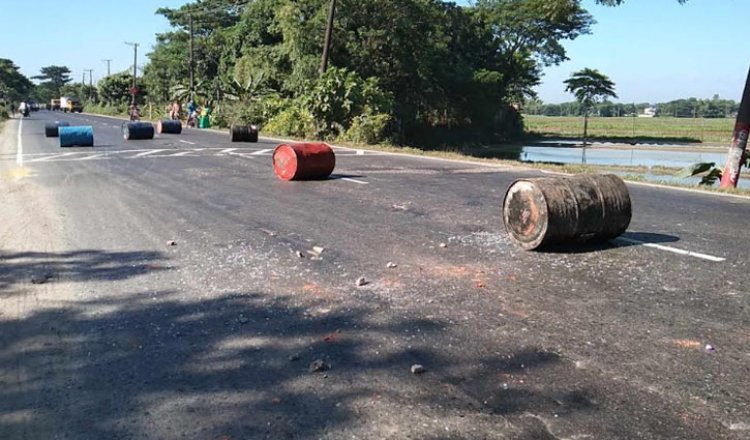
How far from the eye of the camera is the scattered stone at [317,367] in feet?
12.3

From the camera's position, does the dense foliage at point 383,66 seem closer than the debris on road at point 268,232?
No

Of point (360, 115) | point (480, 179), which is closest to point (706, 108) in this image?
point (360, 115)

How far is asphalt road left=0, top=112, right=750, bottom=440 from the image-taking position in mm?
3230

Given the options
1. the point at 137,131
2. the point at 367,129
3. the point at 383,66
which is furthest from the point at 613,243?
the point at 383,66

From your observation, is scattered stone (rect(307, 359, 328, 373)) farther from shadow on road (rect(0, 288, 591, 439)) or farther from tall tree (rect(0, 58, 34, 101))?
tall tree (rect(0, 58, 34, 101))

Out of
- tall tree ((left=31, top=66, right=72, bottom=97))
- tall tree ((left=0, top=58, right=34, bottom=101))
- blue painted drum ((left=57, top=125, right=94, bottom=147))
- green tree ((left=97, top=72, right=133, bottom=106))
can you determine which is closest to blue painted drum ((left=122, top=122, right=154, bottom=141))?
blue painted drum ((left=57, top=125, right=94, bottom=147))

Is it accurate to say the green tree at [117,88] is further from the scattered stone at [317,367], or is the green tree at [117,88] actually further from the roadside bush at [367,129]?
the scattered stone at [317,367]

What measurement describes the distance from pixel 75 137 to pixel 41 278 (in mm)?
16836

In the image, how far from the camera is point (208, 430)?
10.1 ft

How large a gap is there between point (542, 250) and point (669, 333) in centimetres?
236

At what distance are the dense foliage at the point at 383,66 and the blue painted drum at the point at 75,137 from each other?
10.6 metres

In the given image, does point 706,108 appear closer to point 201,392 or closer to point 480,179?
point 480,179

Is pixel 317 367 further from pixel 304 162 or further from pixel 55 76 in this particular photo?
pixel 55 76

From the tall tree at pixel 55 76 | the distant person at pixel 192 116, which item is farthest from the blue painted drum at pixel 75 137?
the tall tree at pixel 55 76
